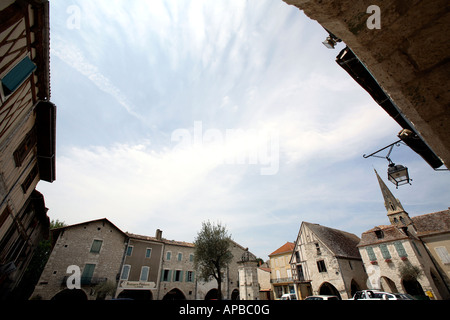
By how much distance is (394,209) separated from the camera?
2973cm

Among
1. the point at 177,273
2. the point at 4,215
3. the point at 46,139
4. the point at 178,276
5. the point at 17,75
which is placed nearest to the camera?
the point at 17,75

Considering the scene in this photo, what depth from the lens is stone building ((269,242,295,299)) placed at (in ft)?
94.2

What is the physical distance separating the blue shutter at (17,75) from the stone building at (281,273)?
33121 millimetres

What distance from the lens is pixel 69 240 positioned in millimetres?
20859

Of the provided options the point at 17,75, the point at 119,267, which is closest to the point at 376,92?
the point at 17,75

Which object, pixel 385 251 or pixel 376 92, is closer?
pixel 376 92

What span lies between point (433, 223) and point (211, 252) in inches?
1041

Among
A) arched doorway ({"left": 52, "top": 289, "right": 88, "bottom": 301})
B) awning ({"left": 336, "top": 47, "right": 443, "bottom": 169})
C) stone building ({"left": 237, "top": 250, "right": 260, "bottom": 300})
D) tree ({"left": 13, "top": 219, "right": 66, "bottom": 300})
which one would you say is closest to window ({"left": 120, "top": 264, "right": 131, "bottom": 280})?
arched doorway ({"left": 52, "top": 289, "right": 88, "bottom": 301})

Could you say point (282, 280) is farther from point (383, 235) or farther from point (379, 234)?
point (383, 235)

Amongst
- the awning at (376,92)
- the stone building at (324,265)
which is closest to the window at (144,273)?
the stone building at (324,265)

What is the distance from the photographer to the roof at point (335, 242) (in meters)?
24.3

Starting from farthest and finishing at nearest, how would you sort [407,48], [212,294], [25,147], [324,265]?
[212,294]
[324,265]
[25,147]
[407,48]

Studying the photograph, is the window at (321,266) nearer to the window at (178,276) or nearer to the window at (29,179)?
the window at (178,276)
